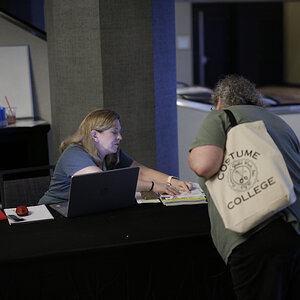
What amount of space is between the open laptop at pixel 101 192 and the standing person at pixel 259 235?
0.45 meters

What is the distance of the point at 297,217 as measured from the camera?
90.5 inches

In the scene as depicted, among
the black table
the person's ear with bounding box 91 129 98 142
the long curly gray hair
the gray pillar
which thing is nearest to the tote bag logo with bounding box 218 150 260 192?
the long curly gray hair

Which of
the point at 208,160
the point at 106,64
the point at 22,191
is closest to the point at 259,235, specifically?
the point at 208,160

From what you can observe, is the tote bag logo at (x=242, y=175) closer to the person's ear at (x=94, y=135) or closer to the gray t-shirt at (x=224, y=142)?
the gray t-shirt at (x=224, y=142)

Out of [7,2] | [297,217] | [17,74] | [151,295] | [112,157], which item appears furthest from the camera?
[7,2]

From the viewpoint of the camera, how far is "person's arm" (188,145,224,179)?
232 centimetres

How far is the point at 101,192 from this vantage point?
2760mm

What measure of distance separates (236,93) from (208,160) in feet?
1.31

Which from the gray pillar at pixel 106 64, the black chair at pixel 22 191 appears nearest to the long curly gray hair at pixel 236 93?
the black chair at pixel 22 191

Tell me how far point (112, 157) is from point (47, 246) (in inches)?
36.7

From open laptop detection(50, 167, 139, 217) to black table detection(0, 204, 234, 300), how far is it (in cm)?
5

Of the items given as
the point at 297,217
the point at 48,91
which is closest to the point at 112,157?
the point at 297,217

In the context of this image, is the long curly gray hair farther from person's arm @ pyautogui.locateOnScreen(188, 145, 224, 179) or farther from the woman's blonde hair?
the woman's blonde hair

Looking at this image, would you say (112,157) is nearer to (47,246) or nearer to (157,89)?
(47,246)
